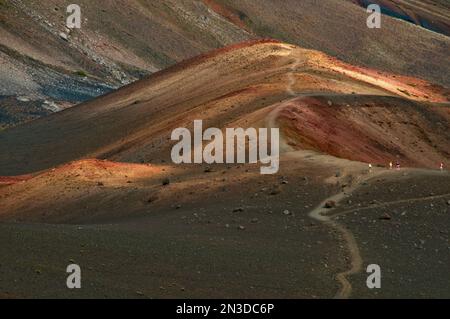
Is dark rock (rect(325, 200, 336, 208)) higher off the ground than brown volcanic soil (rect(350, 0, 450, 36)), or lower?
lower

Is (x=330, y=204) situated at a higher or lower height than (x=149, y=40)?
lower

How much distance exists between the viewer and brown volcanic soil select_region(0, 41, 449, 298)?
2259 centimetres

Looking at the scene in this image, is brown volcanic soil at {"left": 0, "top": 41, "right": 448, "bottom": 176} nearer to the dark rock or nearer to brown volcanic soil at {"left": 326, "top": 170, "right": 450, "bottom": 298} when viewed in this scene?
brown volcanic soil at {"left": 326, "top": 170, "right": 450, "bottom": 298}

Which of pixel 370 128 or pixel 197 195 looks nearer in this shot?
pixel 197 195

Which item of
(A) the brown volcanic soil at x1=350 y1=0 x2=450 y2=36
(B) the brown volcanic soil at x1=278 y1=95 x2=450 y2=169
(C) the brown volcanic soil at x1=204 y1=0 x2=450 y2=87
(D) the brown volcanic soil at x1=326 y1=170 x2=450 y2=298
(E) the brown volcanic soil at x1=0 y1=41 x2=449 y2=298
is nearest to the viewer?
(E) the brown volcanic soil at x1=0 y1=41 x2=449 y2=298

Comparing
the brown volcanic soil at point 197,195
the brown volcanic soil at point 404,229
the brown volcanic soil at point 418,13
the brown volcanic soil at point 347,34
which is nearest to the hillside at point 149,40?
the brown volcanic soil at point 347,34

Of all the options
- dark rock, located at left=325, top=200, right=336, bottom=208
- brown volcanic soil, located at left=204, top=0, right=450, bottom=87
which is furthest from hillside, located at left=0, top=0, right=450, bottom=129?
dark rock, located at left=325, top=200, right=336, bottom=208

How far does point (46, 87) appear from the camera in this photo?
88.8 m

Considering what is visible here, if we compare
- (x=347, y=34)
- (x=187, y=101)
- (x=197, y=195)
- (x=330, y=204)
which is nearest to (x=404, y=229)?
(x=330, y=204)

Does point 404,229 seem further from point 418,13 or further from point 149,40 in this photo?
point 418,13

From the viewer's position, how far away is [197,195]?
32312 mm

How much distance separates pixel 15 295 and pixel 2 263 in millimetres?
2164

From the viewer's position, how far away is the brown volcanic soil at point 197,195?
74.1 ft

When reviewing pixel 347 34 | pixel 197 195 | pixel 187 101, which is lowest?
pixel 197 195
